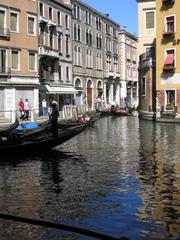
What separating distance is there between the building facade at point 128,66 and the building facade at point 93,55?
2.22 metres

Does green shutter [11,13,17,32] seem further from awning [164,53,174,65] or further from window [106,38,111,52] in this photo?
window [106,38,111,52]

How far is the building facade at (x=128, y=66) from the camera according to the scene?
62.9 metres

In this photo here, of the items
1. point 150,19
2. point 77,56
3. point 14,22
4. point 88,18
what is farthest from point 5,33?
point 88,18

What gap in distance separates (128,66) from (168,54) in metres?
33.6

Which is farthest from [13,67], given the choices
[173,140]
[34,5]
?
[173,140]

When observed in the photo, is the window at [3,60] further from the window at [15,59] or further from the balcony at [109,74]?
the balcony at [109,74]

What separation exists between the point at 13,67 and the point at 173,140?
16.9 metres

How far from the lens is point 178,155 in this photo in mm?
14141

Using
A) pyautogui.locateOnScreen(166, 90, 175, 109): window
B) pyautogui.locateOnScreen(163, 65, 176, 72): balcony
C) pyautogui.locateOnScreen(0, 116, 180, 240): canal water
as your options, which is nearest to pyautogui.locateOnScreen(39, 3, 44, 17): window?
pyautogui.locateOnScreen(163, 65, 176, 72): balcony

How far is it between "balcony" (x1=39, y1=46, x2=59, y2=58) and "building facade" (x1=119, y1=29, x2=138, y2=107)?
22.4 meters

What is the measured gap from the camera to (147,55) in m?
35.4

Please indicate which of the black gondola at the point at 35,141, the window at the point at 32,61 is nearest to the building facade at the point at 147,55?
the window at the point at 32,61

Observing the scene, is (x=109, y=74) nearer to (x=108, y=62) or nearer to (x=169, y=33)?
(x=108, y=62)

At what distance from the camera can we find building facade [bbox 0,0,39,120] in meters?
32.0
